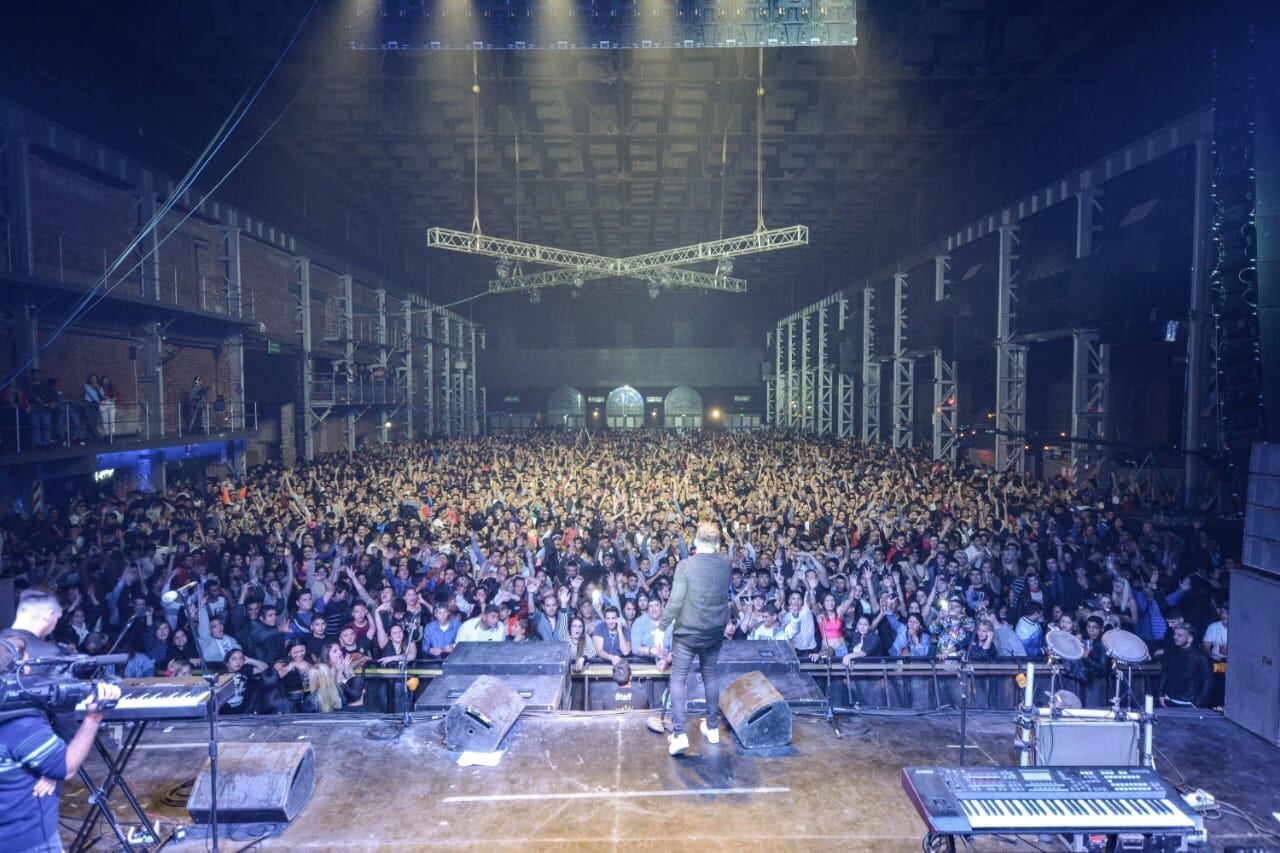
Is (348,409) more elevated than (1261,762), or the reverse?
(348,409)

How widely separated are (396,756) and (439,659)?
1.96 m

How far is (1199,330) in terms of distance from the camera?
416 inches

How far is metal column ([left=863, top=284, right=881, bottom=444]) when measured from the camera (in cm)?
2553

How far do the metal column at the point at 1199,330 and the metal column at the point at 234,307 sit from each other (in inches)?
730

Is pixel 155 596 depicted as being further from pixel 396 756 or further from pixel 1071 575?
→ pixel 1071 575

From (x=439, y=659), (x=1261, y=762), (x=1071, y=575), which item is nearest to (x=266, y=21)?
(x=439, y=659)

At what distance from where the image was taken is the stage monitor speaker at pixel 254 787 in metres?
3.83

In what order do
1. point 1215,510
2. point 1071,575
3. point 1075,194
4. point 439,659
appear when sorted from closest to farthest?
point 439,659
point 1071,575
point 1215,510
point 1075,194

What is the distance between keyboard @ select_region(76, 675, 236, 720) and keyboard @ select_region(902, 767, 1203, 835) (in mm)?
3619

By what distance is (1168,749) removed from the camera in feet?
15.4

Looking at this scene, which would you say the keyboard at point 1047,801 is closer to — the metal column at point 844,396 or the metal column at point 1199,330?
the metal column at point 1199,330

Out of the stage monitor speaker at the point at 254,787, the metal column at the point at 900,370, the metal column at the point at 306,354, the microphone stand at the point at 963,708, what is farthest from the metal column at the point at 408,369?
the microphone stand at the point at 963,708

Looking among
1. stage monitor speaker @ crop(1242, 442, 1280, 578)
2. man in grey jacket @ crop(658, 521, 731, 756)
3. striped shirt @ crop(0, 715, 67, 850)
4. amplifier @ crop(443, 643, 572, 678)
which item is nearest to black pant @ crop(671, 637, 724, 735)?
man in grey jacket @ crop(658, 521, 731, 756)

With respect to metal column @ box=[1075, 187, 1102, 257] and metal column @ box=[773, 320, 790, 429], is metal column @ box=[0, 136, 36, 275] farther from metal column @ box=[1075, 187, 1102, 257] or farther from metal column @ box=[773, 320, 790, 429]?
metal column @ box=[773, 320, 790, 429]
